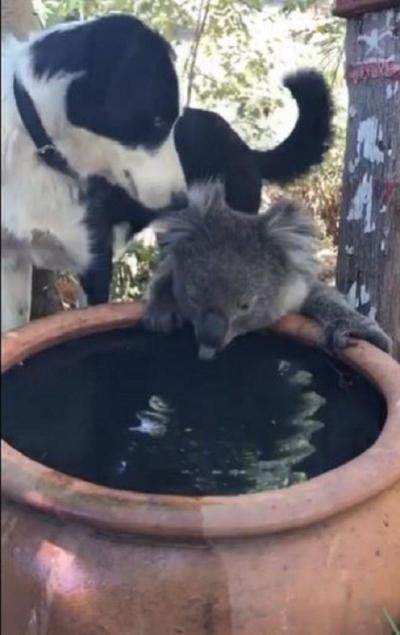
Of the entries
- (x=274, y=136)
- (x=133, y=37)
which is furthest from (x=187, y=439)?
(x=274, y=136)

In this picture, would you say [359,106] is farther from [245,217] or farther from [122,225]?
[122,225]

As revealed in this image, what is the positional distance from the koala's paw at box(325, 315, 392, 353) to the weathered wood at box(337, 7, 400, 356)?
23 centimetres

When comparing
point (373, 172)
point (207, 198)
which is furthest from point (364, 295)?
point (207, 198)

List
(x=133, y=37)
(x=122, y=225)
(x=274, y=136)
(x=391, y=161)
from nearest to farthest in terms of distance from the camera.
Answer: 1. (x=133, y=37)
2. (x=122, y=225)
3. (x=391, y=161)
4. (x=274, y=136)

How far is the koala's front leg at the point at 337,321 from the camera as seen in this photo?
216cm

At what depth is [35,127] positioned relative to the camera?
181 cm

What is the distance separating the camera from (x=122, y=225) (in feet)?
7.36

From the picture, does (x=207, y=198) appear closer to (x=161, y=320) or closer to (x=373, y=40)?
(x=161, y=320)

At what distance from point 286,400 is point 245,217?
0.40m

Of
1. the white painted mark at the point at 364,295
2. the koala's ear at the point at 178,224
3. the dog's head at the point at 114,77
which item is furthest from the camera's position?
the white painted mark at the point at 364,295

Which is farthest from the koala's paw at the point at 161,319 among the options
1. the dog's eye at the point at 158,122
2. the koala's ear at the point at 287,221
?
the dog's eye at the point at 158,122

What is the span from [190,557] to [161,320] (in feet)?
2.19

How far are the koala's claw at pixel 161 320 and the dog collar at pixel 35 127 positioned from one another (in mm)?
401

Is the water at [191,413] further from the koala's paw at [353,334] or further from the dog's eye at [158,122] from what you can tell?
the dog's eye at [158,122]
